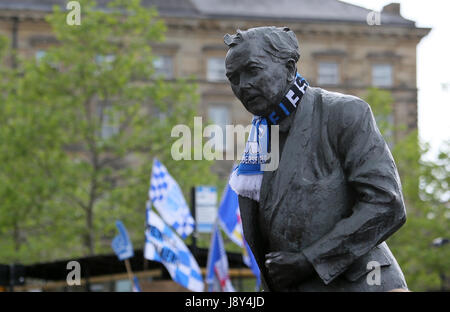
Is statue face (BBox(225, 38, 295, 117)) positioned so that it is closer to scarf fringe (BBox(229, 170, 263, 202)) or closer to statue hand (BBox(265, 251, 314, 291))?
scarf fringe (BBox(229, 170, 263, 202))

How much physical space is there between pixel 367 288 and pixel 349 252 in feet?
0.52

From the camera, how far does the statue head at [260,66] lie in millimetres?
3547

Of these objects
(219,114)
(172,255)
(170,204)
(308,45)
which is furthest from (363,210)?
(308,45)

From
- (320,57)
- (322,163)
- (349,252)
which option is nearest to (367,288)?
(349,252)

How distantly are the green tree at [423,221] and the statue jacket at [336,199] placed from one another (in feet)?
108

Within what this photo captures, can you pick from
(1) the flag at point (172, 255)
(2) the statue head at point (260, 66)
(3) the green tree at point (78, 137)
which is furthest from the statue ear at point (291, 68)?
(3) the green tree at point (78, 137)

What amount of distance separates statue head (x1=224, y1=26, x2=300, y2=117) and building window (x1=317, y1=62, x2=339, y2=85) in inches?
2095

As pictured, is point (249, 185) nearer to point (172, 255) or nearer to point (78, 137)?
point (172, 255)

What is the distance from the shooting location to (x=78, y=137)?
109 ft

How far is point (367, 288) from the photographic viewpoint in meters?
3.47

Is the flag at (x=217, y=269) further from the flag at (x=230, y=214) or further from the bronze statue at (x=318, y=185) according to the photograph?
the bronze statue at (x=318, y=185)

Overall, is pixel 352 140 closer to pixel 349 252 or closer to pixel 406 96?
pixel 349 252

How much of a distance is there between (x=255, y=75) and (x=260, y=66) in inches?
1.5

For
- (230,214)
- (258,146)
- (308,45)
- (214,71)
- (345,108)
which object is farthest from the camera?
(308,45)
